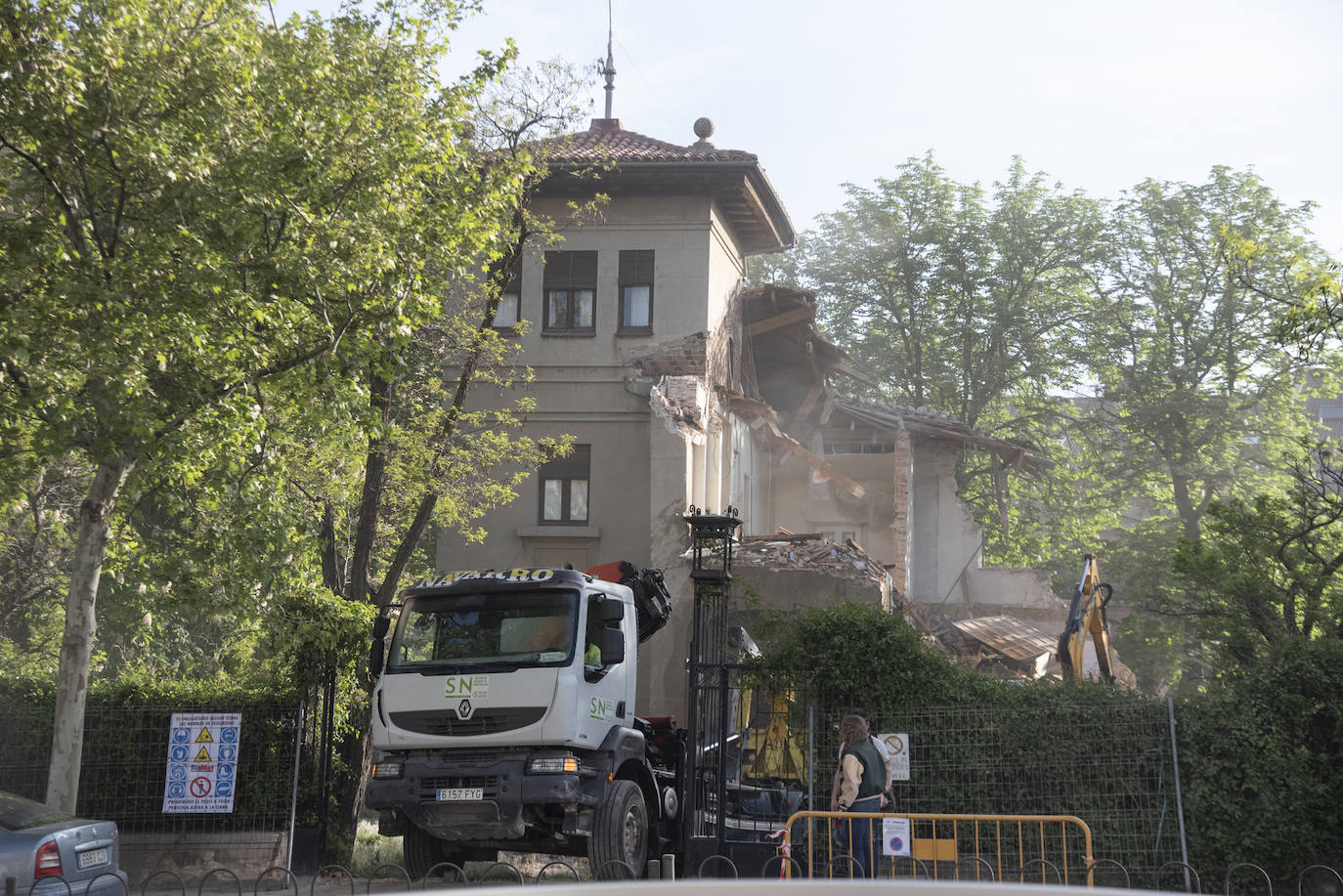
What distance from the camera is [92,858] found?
400 inches

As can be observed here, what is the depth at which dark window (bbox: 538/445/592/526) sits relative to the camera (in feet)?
77.8

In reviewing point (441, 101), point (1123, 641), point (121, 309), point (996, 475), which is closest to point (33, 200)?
point (121, 309)

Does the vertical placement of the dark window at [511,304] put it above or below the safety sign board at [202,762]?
above

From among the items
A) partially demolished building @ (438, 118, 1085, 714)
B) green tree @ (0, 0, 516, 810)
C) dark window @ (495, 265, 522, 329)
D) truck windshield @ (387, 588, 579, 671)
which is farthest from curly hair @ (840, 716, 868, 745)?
dark window @ (495, 265, 522, 329)

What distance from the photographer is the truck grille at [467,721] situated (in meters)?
12.2

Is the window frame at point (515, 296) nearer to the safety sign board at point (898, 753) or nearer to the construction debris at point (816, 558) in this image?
the construction debris at point (816, 558)

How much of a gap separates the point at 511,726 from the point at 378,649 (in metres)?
1.95

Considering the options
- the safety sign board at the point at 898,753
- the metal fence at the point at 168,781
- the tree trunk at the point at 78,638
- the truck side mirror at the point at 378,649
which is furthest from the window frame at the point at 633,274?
the tree trunk at the point at 78,638

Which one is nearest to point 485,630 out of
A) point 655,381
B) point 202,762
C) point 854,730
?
point 202,762

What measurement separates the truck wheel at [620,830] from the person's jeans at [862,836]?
2.01 m

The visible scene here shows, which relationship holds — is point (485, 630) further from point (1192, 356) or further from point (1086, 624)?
point (1192, 356)

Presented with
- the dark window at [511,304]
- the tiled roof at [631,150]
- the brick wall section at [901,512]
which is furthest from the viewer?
the brick wall section at [901,512]

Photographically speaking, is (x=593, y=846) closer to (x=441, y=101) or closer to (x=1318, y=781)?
(x=1318, y=781)

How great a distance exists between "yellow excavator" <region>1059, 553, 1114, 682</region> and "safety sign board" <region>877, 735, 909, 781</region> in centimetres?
691
